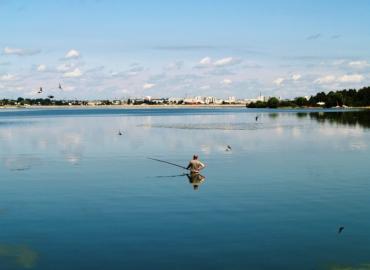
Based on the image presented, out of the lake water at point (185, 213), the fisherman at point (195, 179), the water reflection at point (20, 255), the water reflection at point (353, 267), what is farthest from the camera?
the fisherman at point (195, 179)

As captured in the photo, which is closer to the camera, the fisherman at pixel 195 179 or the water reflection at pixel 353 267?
the water reflection at pixel 353 267

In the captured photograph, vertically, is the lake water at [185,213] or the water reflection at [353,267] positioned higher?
the lake water at [185,213]

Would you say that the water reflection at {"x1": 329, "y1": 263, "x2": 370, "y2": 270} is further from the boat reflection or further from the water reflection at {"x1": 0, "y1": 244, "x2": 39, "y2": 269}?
the boat reflection

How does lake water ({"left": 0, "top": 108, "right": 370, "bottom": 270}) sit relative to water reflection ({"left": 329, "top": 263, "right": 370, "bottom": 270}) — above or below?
above

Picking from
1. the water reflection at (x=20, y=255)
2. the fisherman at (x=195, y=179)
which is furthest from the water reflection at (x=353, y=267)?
the fisherman at (x=195, y=179)

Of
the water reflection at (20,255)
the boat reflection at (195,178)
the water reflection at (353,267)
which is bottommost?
the water reflection at (353,267)

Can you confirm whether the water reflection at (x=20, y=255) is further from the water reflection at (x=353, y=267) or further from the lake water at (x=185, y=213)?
the water reflection at (x=353, y=267)

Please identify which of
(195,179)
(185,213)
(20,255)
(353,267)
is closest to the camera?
(353,267)

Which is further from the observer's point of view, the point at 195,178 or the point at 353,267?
the point at 195,178

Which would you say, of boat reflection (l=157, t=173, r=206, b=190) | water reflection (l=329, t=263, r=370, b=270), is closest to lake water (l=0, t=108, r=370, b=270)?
water reflection (l=329, t=263, r=370, b=270)

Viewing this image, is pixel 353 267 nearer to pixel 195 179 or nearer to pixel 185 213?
pixel 185 213

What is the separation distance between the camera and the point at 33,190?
1459 inches

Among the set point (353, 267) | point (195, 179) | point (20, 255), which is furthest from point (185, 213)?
point (195, 179)

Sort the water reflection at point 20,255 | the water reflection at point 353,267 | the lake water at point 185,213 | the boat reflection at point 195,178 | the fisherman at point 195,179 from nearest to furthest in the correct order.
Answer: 1. the water reflection at point 353,267
2. the water reflection at point 20,255
3. the lake water at point 185,213
4. the fisherman at point 195,179
5. the boat reflection at point 195,178
